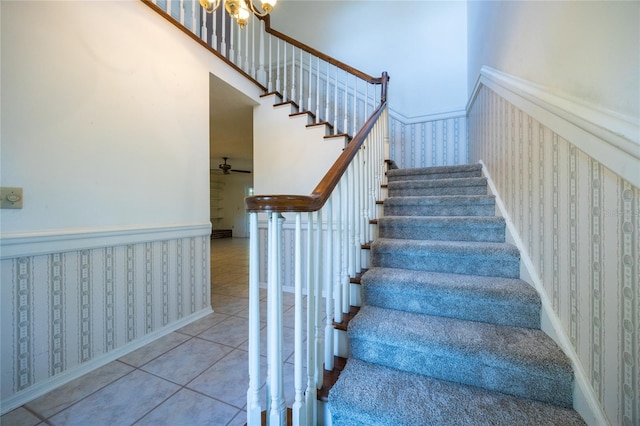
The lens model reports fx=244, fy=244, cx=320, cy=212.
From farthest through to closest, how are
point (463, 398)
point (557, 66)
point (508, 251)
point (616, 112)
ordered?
point (508, 251) → point (557, 66) → point (463, 398) → point (616, 112)

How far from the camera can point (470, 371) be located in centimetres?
96

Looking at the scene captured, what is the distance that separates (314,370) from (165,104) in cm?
209

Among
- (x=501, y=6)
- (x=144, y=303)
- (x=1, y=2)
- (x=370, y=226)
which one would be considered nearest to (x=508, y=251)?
(x=370, y=226)

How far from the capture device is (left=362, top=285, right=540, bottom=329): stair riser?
1.12 meters

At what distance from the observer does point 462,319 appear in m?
1.20

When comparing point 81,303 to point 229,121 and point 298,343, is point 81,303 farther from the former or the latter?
point 229,121

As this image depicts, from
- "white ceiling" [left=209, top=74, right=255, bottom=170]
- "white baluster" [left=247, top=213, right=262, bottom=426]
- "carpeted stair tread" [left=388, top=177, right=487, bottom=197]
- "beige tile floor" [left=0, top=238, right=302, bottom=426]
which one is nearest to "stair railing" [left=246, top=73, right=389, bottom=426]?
"white baluster" [left=247, top=213, right=262, bottom=426]

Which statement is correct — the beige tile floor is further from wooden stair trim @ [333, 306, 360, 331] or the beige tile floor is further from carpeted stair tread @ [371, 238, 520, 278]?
carpeted stair tread @ [371, 238, 520, 278]

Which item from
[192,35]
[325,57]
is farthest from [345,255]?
[325,57]

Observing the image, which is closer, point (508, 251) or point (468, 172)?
point (508, 251)

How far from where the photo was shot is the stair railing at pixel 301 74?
9.08 feet

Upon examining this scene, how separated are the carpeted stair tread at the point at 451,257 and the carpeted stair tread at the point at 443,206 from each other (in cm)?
36

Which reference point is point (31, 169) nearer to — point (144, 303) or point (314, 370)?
point (144, 303)

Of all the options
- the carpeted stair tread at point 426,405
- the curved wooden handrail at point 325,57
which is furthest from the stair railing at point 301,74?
the carpeted stair tread at point 426,405
